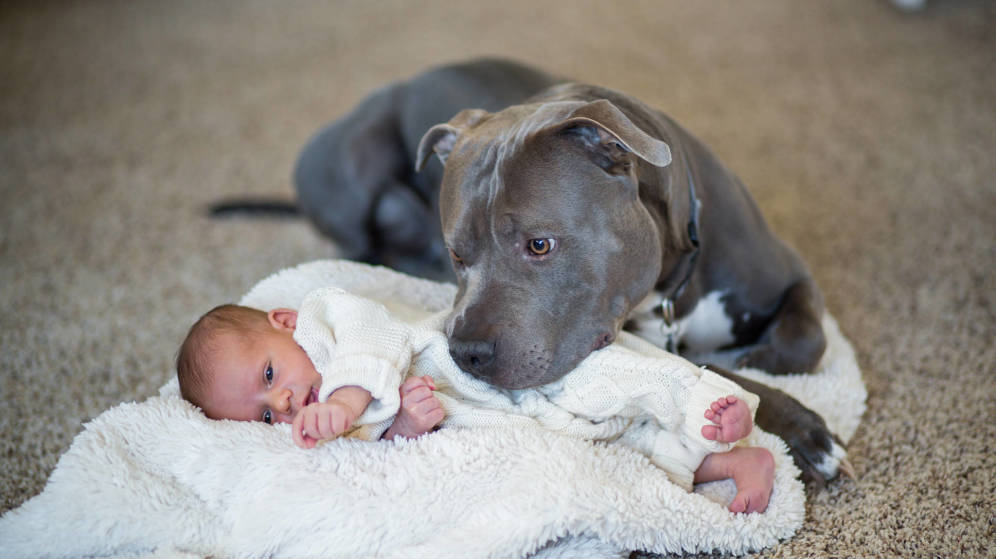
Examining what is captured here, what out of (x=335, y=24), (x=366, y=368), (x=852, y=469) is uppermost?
(x=335, y=24)

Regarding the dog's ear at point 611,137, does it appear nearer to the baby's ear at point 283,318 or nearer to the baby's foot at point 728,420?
the baby's foot at point 728,420

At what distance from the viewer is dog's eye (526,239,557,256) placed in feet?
5.23

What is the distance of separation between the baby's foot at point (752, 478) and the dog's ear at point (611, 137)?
0.58 metres

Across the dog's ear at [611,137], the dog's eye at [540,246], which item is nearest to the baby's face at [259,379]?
the dog's eye at [540,246]

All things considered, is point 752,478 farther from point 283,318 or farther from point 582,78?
point 582,78

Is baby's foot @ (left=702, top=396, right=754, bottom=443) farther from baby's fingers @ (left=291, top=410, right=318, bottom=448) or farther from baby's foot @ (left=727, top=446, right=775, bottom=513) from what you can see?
baby's fingers @ (left=291, top=410, right=318, bottom=448)

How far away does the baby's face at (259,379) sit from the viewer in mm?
1591

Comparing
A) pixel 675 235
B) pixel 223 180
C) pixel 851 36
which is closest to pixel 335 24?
pixel 223 180

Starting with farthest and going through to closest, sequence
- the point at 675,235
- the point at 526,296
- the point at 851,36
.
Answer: the point at 851,36 → the point at 675,235 → the point at 526,296

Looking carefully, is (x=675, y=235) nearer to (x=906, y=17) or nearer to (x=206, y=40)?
(x=906, y=17)

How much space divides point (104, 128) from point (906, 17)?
4.28 metres

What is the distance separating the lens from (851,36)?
4.37m

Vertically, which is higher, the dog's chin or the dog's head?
the dog's head

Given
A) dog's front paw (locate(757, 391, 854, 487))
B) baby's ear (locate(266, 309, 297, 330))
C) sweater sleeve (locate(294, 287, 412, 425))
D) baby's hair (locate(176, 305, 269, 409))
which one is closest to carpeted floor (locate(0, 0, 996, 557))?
dog's front paw (locate(757, 391, 854, 487))
